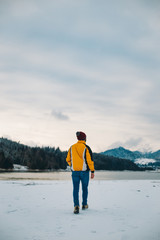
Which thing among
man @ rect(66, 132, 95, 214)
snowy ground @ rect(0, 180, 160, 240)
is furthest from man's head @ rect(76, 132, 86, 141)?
snowy ground @ rect(0, 180, 160, 240)

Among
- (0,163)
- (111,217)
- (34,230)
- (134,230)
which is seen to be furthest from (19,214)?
(0,163)

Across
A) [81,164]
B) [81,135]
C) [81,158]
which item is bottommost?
[81,164]

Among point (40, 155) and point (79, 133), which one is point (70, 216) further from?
point (40, 155)

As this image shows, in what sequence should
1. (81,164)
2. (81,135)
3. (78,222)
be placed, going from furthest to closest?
(81,135)
(81,164)
(78,222)

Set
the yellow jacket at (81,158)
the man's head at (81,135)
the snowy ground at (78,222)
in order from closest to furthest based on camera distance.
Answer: the snowy ground at (78,222) → the yellow jacket at (81,158) → the man's head at (81,135)

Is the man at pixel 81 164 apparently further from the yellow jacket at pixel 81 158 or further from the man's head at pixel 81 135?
the man's head at pixel 81 135

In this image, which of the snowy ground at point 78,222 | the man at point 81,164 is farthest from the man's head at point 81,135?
the snowy ground at point 78,222

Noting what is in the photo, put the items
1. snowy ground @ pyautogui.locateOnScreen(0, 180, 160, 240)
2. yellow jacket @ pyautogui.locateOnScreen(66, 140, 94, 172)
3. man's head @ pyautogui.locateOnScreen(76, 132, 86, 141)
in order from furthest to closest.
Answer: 1. man's head @ pyautogui.locateOnScreen(76, 132, 86, 141)
2. yellow jacket @ pyautogui.locateOnScreen(66, 140, 94, 172)
3. snowy ground @ pyautogui.locateOnScreen(0, 180, 160, 240)

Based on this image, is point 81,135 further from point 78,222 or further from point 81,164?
point 78,222

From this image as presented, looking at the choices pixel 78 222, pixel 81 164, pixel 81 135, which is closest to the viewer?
pixel 78 222

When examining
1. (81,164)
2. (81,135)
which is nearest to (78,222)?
(81,164)

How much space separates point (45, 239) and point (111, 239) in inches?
47.9

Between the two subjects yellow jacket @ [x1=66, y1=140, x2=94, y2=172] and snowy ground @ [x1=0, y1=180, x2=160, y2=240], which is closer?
snowy ground @ [x1=0, y1=180, x2=160, y2=240]

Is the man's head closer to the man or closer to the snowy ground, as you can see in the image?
the man
